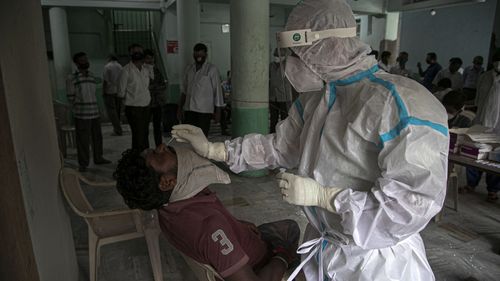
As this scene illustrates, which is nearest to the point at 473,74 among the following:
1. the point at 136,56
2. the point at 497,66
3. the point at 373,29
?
the point at 497,66

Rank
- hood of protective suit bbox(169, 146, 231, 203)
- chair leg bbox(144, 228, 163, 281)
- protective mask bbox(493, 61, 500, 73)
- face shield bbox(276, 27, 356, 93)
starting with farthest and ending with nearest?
1. protective mask bbox(493, 61, 500, 73)
2. chair leg bbox(144, 228, 163, 281)
3. hood of protective suit bbox(169, 146, 231, 203)
4. face shield bbox(276, 27, 356, 93)

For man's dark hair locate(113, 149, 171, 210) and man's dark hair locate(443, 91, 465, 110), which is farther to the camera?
man's dark hair locate(443, 91, 465, 110)

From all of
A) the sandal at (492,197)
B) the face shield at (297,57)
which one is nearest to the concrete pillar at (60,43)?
the face shield at (297,57)

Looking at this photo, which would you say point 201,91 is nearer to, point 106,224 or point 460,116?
point 106,224

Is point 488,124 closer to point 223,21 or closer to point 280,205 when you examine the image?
point 280,205

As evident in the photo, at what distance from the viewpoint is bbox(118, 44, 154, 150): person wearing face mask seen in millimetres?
3807

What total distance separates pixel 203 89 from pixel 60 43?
4262 millimetres

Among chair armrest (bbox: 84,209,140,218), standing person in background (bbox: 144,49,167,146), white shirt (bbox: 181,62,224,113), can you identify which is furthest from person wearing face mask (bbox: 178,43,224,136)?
chair armrest (bbox: 84,209,140,218)

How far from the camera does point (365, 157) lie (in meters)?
1.00

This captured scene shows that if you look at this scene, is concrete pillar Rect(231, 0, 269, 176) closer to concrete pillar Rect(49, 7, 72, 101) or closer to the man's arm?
the man's arm

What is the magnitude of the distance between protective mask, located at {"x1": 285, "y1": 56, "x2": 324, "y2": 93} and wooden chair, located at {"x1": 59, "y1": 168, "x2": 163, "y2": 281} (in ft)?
3.74

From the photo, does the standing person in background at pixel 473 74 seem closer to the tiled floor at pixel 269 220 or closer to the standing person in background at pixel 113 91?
the tiled floor at pixel 269 220

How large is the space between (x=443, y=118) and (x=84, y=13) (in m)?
9.08

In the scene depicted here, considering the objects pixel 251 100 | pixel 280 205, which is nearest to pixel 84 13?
pixel 251 100
